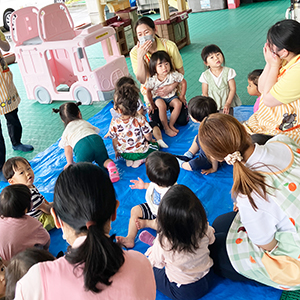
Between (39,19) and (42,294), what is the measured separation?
3902 mm

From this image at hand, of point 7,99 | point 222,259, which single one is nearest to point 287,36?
point 222,259

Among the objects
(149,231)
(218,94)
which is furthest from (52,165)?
(218,94)

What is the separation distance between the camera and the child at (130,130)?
102 inches

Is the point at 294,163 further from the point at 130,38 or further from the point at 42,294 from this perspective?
the point at 130,38

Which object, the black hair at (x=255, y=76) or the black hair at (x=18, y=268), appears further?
the black hair at (x=255, y=76)

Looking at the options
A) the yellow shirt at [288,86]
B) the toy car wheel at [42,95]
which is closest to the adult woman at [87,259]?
the yellow shirt at [288,86]

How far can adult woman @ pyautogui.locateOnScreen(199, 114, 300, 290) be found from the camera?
124cm

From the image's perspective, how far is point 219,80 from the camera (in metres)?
2.91

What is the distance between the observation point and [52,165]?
2.97m

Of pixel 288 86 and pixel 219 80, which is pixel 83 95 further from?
pixel 288 86

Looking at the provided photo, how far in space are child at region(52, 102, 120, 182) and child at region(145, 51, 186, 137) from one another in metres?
0.73

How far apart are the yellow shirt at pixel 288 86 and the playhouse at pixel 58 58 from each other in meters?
2.42

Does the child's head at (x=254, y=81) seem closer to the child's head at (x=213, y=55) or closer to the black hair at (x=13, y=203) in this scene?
the child's head at (x=213, y=55)

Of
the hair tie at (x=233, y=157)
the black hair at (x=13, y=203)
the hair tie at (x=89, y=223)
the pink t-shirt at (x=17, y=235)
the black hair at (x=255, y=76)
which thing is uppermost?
the hair tie at (x=89, y=223)
